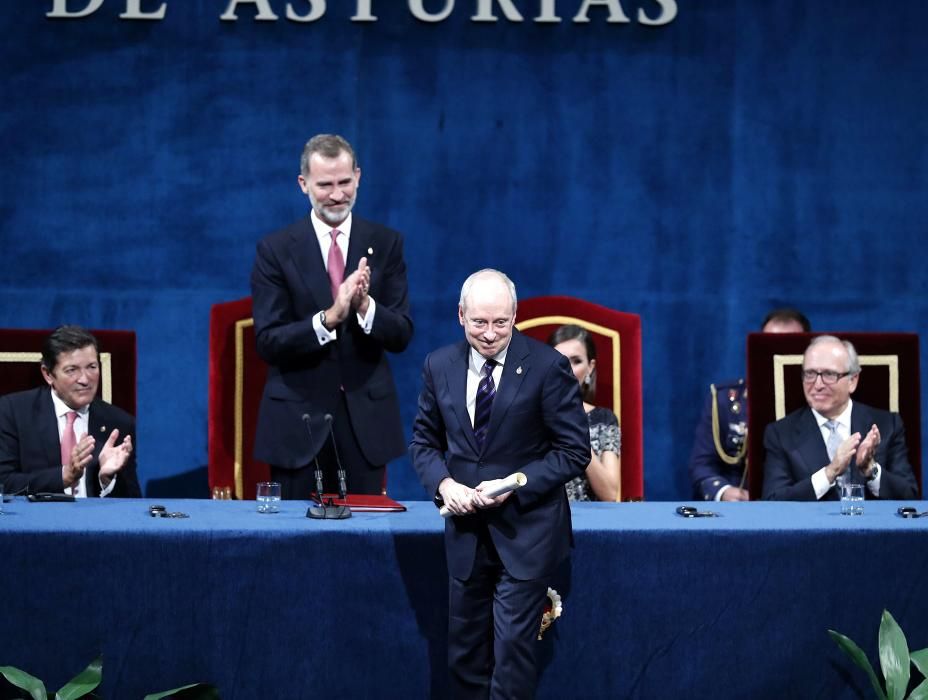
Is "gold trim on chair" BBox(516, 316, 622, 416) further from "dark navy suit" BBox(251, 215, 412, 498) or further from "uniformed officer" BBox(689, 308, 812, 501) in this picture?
"dark navy suit" BBox(251, 215, 412, 498)

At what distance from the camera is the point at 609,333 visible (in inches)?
189

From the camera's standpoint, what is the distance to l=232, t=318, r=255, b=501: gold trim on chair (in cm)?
472

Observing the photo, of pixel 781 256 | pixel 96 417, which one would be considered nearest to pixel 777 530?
pixel 96 417

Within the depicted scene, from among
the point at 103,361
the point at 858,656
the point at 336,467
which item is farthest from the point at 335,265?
the point at 858,656

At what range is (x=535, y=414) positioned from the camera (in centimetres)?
300

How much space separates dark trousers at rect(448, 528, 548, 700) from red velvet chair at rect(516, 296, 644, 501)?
1.71 meters

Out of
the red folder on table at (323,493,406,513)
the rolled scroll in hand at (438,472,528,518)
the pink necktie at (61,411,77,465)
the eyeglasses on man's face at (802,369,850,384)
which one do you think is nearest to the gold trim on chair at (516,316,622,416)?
the eyeglasses on man's face at (802,369,850,384)

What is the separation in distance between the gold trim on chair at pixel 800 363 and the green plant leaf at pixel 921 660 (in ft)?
4.26

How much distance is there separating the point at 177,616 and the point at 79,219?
2.71 m

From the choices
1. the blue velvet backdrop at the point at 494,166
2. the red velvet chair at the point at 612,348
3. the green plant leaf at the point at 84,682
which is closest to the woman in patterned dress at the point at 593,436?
the red velvet chair at the point at 612,348

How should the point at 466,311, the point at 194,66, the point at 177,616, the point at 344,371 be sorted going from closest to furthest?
the point at 466,311
the point at 177,616
the point at 344,371
the point at 194,66

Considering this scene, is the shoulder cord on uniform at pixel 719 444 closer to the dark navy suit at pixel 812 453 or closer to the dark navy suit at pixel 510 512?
the dark navy suit at pixel 812 453

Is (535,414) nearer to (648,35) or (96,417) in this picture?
(96,417)

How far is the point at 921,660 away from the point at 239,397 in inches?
96.3
